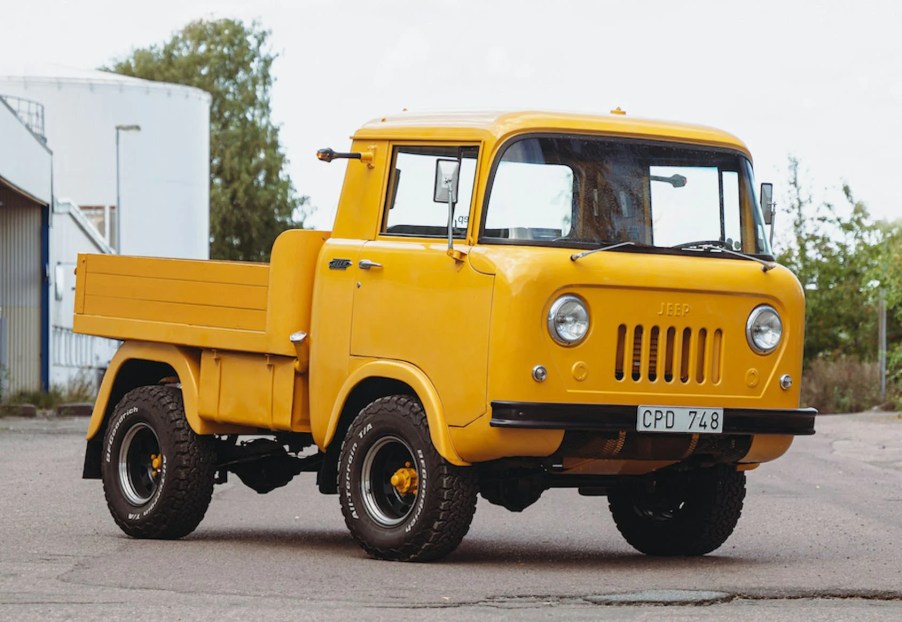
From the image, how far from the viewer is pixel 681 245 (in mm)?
9961

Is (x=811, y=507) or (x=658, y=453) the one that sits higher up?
(x=658, y=453)

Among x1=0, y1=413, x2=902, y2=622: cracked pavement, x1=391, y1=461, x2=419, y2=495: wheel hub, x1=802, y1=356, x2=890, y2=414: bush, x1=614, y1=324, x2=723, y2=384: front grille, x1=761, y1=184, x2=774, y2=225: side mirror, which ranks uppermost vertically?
x1=761, y1=184, x2=774, y2=225: side mirror

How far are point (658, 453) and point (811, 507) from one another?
561cm

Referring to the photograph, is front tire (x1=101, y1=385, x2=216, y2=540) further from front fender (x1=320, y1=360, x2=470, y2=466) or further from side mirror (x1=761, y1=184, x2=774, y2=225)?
side mirror (x1=761, y1=184, x2=774, y2=225)

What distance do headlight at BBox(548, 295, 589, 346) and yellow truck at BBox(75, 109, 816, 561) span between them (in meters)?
0.01

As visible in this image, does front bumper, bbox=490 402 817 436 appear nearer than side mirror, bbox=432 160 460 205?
Yes

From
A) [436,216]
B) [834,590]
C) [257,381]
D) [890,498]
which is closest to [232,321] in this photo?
[257,381]

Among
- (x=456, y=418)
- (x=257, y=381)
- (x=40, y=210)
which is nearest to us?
(x=456, y=418)

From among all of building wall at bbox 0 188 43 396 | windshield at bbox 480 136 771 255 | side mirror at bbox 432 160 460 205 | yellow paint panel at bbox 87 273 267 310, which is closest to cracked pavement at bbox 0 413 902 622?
yellow paint panel at bbox 87 273 267 310

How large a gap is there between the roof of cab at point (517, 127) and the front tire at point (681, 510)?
1923 millimetres

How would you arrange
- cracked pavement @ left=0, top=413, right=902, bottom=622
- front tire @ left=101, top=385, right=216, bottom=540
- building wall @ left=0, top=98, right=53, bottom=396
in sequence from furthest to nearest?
building wall @ left=0, top=98, right=53, bottom=396
front tire @ left=101, top=385, right=216, bottom=540
cracked pavement @ left=0, top=413, right=902, bottom=622

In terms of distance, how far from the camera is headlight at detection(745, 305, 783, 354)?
9.82 m

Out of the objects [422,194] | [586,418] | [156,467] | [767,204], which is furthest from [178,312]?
[767,204]

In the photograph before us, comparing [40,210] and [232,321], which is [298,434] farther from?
[40,210]
